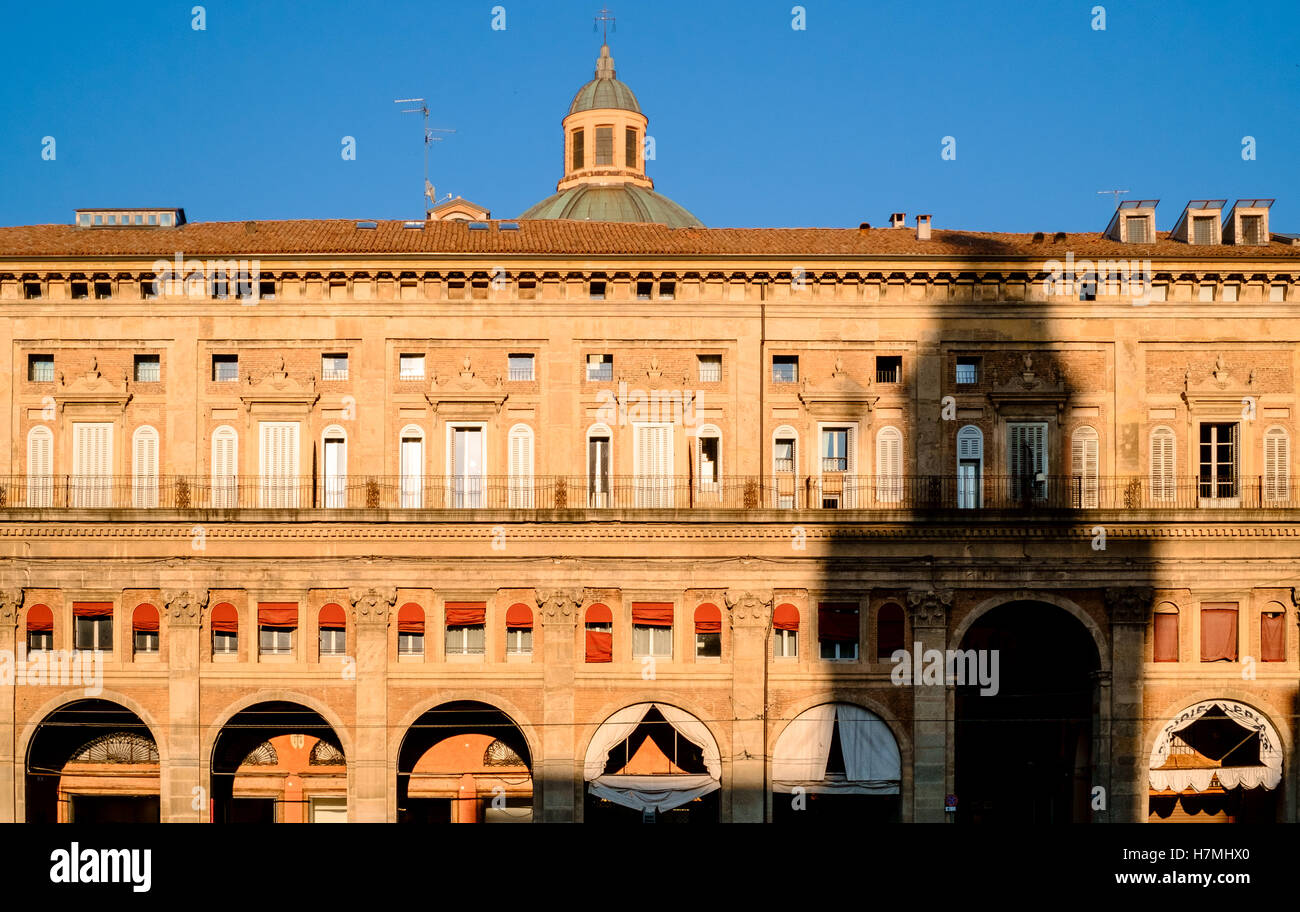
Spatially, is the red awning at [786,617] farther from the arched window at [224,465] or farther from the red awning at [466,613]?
the arched window at [224,465]

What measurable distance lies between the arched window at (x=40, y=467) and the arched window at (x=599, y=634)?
14037mm

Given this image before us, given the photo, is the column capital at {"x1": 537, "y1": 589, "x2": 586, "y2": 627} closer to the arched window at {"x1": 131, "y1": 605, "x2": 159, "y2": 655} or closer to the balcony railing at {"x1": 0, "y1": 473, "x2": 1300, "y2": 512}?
the balcony railing at {"x1": 0, "y1": 473, "x2": 1300, "y2": 512}

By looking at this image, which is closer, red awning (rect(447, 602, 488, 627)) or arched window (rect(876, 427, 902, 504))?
red awning (rect(447, 602, 488, 627))

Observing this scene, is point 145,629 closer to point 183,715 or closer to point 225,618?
point 225,618

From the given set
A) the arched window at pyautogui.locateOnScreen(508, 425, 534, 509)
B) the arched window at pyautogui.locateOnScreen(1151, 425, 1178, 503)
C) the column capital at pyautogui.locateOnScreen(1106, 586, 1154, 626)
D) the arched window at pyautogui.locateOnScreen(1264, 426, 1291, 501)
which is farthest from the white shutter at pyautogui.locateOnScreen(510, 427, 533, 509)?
the arched window at pyautogui.locateOnScreen(1264, 426, 1291, 501)

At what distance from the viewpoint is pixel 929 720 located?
4541cm

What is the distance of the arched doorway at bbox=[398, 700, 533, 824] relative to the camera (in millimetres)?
50344

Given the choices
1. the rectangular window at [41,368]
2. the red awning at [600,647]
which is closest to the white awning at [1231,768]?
the red awning at [600,647]

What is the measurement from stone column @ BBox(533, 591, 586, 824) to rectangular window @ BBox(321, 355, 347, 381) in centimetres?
777

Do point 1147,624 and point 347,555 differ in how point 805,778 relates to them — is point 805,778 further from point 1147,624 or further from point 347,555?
point 347,555

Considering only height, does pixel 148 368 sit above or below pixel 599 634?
above

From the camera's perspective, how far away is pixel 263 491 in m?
46.9

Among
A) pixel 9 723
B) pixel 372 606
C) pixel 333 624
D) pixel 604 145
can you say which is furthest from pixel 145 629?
pixel 604 145

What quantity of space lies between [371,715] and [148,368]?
10773 millimetres
